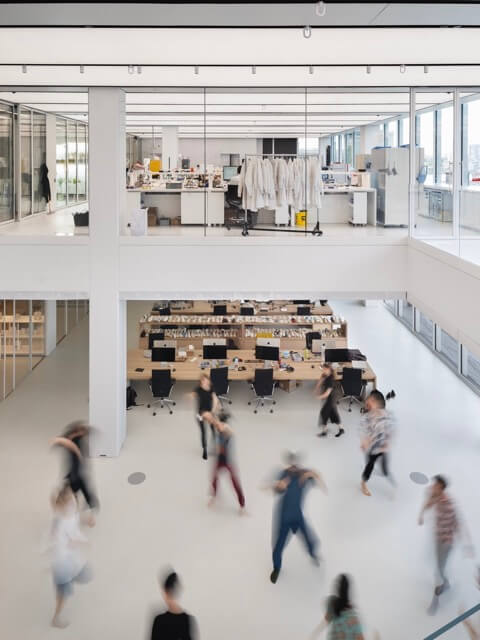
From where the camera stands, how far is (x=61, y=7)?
469cm

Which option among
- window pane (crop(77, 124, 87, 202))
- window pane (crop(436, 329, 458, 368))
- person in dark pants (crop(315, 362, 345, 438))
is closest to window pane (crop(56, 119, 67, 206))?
window pane (crop(77, 124, 87, 202))

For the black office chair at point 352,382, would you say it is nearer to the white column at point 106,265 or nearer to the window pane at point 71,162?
the white column at point 106,265

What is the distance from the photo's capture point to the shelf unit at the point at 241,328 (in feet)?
45.9

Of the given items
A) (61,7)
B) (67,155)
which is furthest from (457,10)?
(67,155)

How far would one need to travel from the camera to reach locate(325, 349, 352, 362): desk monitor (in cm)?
1220

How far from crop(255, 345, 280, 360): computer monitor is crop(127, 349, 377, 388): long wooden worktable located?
0.13 metres

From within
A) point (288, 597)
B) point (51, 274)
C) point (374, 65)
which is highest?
point (374, 65)

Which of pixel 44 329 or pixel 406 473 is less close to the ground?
pixel 44 329

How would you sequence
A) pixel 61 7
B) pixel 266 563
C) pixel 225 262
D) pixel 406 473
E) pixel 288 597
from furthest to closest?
pixel 225 262, pixel 406 473, pixel 266 563, pixel 288 597, pixel 61 7

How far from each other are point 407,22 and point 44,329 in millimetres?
11695

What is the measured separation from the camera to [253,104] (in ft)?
42.2

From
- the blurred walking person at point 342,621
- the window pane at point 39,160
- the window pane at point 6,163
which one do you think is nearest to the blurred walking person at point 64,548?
the blurred walking person at point 342,621

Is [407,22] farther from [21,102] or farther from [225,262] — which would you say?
[21,102]

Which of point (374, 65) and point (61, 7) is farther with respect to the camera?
point (374, 65)
